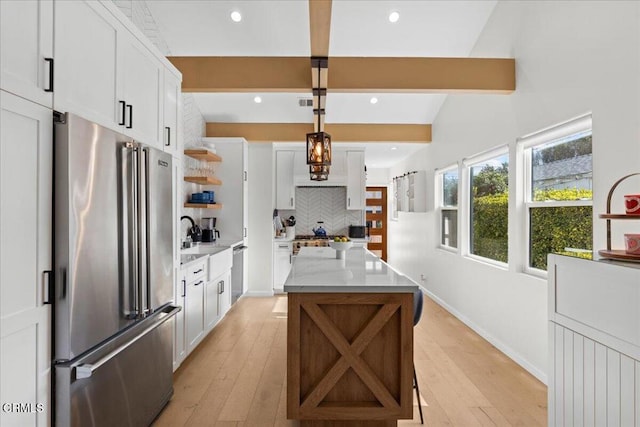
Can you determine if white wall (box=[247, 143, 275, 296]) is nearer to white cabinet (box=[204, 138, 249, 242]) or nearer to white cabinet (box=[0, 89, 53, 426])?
white cabinet (box=[204, 138, 249, 242])

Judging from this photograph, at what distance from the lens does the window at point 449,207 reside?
17.6 ft

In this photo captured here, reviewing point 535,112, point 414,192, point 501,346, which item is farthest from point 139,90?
point 414,192

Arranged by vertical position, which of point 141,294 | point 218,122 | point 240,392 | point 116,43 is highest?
point 218,122

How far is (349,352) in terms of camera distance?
7.18 ft

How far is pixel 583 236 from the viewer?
277 centimetres

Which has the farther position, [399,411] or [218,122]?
[218,122]

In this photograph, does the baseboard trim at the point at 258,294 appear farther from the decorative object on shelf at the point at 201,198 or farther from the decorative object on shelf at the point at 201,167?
the decorative object on shelf at the point at 201,167

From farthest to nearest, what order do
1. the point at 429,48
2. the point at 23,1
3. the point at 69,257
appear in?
the point at 429,48 → the point at 69,257 → the point at 23,1

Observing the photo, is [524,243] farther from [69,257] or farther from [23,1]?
[23,1]

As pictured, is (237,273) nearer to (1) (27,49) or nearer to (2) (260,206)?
(2) (260,206)

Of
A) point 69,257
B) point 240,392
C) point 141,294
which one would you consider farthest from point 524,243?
point 69,257

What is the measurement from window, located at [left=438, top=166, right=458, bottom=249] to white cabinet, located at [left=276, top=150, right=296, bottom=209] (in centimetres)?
249

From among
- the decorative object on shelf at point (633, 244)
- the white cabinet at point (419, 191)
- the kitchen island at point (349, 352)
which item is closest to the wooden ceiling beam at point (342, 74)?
the kitchen island at point (349, 352)

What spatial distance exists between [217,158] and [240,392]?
3.44m
